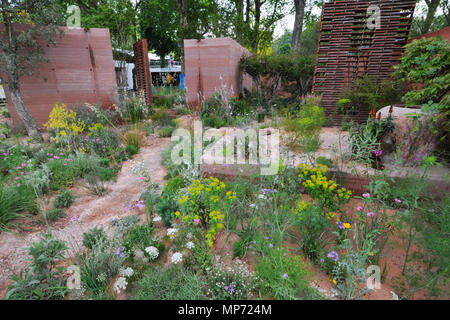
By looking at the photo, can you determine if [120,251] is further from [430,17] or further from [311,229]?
[430,17]

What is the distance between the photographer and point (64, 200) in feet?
9.58

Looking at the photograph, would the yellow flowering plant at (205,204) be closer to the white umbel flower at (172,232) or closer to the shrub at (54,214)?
the white umbel flower at (172,232)

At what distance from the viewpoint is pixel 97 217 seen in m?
2.73

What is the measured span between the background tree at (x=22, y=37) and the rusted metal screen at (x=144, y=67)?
3229mm

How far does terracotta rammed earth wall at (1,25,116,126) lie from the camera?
5.83m

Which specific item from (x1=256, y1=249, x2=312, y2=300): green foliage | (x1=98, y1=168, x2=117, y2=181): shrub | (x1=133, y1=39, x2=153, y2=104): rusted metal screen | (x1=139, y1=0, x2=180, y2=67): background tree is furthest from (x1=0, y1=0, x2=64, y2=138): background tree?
(x1=139, y1=0, x2=180, y2=67): background tree

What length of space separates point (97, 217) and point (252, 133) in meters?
2.77

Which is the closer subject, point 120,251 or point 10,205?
point 120,251

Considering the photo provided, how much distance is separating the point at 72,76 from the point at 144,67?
2.80m

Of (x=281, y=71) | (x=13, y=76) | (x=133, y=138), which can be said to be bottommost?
(x=133, y=138)

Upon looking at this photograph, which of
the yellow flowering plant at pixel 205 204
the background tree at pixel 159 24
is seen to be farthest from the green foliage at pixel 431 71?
the background tree at pixel 159 24

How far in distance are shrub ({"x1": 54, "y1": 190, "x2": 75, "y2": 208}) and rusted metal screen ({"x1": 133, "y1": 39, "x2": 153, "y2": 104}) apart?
608cm

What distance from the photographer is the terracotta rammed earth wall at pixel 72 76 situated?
19.1ft

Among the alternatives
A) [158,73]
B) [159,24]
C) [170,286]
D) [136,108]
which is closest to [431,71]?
[170,286]
